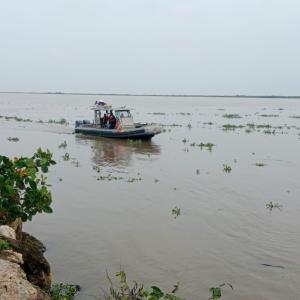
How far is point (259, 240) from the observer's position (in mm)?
9258

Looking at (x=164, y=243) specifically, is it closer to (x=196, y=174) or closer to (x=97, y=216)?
(x=97, y=216)

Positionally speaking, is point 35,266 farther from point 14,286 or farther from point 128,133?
point 128,133

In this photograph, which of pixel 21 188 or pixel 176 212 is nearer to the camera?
pixel 21 188

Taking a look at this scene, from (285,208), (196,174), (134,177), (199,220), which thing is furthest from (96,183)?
(285,208)

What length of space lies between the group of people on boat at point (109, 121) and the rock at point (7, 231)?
2193 cm

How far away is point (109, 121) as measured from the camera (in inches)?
1131

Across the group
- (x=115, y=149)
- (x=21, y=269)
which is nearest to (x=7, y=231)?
(x=21, y=269)

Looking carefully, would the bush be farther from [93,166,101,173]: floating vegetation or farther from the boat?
the boat

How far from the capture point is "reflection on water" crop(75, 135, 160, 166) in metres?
19.9

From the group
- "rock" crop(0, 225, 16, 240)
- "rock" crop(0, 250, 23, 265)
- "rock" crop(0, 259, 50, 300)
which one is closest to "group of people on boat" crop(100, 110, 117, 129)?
"rock" crop(0, 225, 16, 240)

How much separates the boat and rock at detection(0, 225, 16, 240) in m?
20.4

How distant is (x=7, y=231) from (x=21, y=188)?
610 mm

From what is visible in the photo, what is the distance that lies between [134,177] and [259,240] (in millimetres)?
7209

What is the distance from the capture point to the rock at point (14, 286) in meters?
4.44
